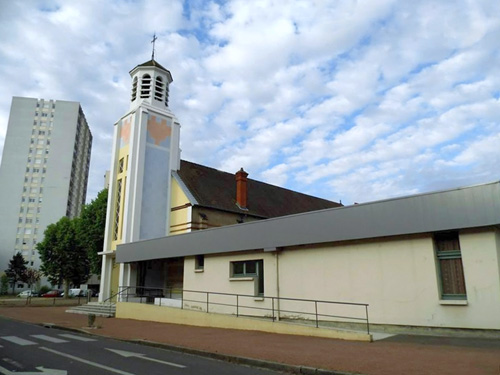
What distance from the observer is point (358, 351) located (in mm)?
8891

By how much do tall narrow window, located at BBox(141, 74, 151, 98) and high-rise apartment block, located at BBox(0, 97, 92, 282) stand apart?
64.2 m

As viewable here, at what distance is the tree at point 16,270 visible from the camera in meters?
72.5

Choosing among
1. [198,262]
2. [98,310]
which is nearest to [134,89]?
[98,310]

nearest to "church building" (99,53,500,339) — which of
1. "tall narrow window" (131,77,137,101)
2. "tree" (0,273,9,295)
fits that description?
"tall narrow window" (131,77,137,101)

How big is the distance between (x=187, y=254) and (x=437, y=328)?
11010 millimetres

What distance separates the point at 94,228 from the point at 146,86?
12.0 meters

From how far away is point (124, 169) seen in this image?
27391 millimetres

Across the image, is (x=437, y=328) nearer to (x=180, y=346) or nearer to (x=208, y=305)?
(x=180, y=346)

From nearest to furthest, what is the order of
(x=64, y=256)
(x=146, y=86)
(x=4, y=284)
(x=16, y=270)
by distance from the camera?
(x=146, y=86), (x=64, y=256), (x=4, y=284), (x=16, y=270)

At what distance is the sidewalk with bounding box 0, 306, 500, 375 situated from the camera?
7043 millimetres

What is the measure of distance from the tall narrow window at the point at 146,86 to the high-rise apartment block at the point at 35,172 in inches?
2529

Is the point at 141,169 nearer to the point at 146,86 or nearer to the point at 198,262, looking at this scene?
the point at 146,86

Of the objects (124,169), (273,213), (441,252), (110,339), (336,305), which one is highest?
(124,169)

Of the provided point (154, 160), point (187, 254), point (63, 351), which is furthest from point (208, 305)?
point (154, 160)
